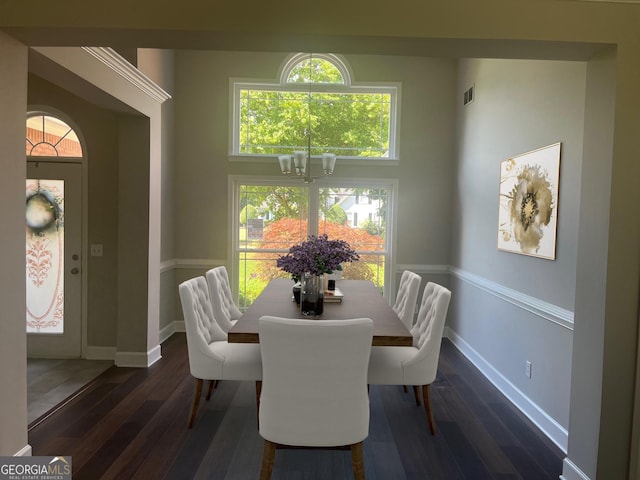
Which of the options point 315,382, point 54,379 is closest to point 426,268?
point 315,382

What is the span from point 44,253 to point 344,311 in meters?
3.11

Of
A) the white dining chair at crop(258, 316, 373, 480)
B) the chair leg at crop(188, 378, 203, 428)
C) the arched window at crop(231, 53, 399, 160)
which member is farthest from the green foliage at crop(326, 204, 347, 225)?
the white dining chair at crop(258, 316, 373, 480)

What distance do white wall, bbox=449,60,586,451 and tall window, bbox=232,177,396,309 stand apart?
94 cm

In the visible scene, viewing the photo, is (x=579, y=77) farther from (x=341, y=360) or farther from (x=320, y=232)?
(x=320, y=232)

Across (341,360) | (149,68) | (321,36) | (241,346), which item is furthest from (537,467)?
(149,68)

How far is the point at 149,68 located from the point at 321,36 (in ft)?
9.09

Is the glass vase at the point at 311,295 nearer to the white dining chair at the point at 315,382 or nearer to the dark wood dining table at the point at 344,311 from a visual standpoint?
the dark wood dining table at the point at 344,311

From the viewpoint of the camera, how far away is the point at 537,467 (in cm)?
245

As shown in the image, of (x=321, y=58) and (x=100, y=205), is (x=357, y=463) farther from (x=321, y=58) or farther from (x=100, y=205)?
(x=321, y=58)

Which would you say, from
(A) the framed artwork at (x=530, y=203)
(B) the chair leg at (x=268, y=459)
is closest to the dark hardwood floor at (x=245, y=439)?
(B) the chair leg at (x=268, y=459)

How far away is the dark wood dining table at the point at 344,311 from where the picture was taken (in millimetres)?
2316

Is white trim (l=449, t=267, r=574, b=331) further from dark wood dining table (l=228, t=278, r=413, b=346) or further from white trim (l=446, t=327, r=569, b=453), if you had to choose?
dark wood dining table (l=228, t=278, r=413, b=346)

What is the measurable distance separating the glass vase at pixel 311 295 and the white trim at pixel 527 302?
1.60 metres

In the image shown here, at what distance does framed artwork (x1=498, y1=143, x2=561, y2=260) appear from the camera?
2852 mm
